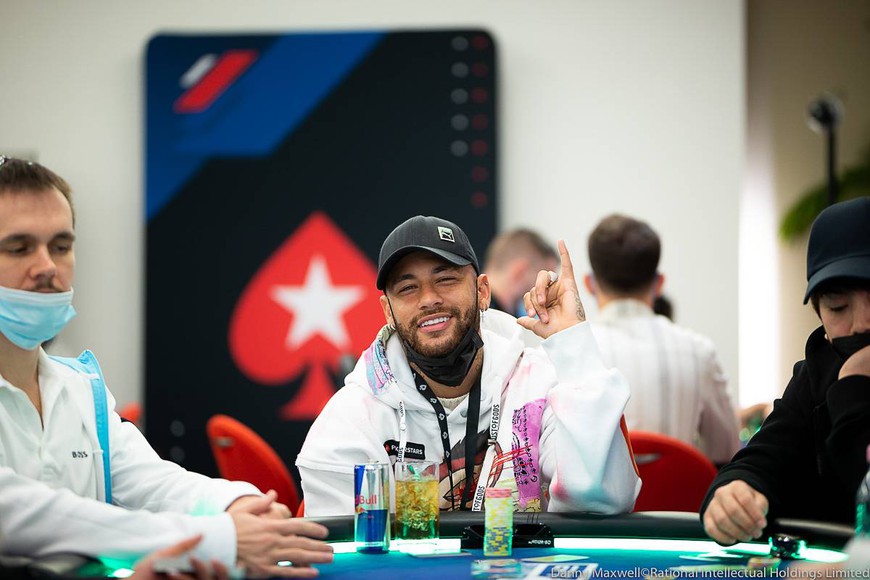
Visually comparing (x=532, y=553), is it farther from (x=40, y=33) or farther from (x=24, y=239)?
(x=40, y=33)

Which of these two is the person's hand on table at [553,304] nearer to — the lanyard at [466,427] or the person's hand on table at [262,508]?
the lanyard at [466,427]

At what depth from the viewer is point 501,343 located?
2.62 metres

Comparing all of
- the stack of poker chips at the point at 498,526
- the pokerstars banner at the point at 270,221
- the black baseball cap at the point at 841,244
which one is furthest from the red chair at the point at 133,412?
the black baseball cap at the point at 841,244

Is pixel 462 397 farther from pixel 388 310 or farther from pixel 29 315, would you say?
pixel 29 315

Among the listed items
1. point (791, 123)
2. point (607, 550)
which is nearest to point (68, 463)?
point (607, 550)

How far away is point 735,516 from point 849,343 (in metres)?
0.40

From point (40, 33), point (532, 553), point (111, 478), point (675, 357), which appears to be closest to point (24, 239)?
point (111, 478)

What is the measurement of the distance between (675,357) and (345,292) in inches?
69.6

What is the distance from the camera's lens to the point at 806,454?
2.13 metres

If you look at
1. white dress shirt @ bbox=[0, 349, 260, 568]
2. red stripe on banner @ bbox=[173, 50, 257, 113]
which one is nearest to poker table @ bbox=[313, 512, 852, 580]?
white dress shirt @ bbox=[0, 349, 260, 568]

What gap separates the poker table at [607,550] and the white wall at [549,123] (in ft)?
9.14

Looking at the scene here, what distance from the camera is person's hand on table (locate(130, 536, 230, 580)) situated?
1.71 m

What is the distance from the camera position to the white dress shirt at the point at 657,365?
3615 millimetres

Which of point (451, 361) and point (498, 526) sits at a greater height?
point (451, 361)
